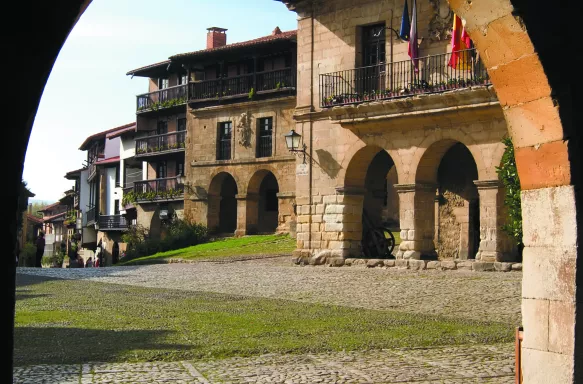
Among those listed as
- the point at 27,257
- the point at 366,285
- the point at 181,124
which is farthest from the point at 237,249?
the point at 27,257

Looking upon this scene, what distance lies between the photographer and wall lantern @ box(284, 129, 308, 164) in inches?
931

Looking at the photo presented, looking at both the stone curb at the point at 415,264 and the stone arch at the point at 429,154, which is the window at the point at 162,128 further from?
the stone arch at the point at 429,154

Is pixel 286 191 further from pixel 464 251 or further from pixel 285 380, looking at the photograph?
pixel 285 380

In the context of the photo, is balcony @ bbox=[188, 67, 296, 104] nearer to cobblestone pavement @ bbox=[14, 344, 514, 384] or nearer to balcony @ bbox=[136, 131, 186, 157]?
balcony @ bbox=[136, 131, 186, 157]

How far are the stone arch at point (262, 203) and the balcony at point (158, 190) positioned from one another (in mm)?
4049

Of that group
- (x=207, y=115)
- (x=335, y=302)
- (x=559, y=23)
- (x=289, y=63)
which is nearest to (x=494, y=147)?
(x=335, y=302)

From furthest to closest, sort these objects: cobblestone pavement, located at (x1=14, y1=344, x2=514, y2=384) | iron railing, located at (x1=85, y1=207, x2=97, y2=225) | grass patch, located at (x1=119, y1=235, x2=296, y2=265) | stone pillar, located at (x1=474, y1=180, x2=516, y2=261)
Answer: iron railing, located at (x1=85, y1=207, x2=97, y2=225), grass patch, located at (x1=119, y1=235, x2=296, y2=265), stone pillar, located at (x1=474, y1=180, x2=516, y2=261), cobblestone pavement, located at (x1=14, y1=344, x2=514, y2=384)

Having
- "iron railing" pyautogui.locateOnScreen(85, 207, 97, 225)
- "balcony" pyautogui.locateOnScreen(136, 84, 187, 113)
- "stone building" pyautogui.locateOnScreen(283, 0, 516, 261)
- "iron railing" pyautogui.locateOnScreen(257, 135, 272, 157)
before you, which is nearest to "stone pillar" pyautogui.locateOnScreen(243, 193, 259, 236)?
"iron railing" pyautogui.locateOnScreen(257, 135, 272, 157)

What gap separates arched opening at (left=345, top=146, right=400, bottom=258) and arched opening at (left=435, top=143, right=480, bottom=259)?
1444mm

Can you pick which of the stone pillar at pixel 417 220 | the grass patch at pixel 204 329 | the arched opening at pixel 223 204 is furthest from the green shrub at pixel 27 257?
the grass patch at pixel 204 329

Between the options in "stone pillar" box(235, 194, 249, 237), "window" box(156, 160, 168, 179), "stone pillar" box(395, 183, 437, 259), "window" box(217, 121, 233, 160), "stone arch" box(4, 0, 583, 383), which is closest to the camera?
"stone arch" box(4, 0, 583, 383)

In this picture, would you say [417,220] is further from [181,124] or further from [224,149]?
[181,124]

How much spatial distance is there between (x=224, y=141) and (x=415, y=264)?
64.9 feet

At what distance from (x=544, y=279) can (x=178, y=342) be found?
500 cm
